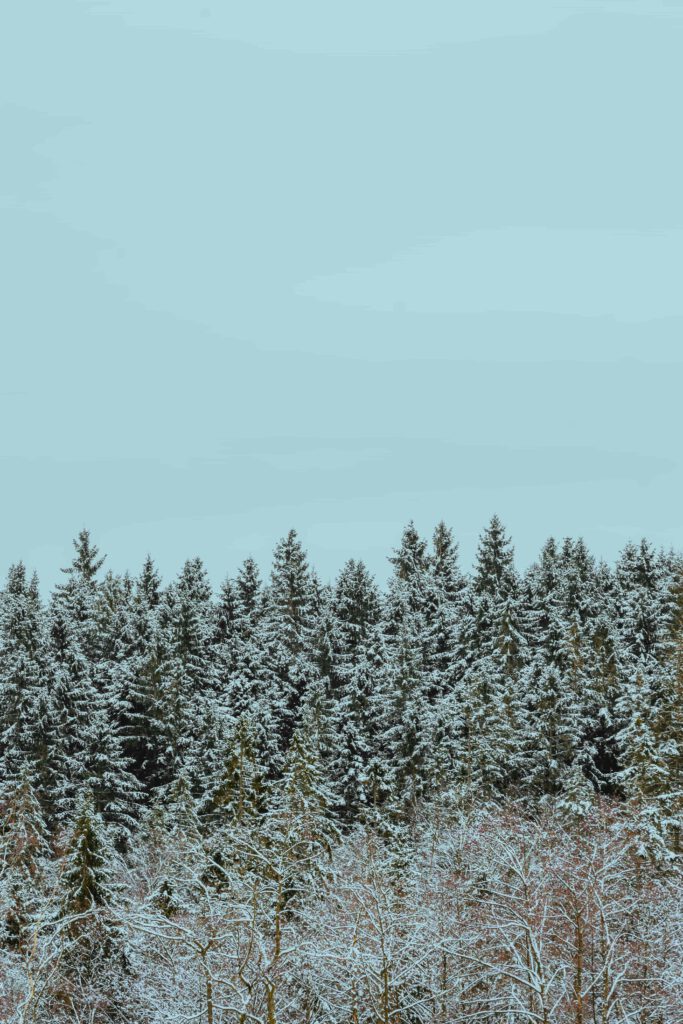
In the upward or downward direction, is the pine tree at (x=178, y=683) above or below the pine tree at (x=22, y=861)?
above

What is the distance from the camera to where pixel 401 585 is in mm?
76625

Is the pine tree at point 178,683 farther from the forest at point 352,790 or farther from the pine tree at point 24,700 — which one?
the pine tree at point 24,700

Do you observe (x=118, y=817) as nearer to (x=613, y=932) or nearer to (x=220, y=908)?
(x=220, y=908)

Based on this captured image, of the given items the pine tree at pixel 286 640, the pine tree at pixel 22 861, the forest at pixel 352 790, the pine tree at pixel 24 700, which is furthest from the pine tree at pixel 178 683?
the pine tree at pixel 22 861

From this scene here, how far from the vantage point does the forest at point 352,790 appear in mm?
33188

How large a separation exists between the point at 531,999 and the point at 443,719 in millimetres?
32035

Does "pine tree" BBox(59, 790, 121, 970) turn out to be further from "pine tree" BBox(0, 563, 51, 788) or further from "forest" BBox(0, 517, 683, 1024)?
"pine tree" BBox(0, 563, 51, 788)

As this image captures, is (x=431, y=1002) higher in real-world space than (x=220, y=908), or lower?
lower

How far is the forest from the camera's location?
33188 millimetres

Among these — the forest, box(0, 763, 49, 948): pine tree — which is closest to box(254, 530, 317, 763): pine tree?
the forest

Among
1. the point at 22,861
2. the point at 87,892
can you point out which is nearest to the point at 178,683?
the point at 22,861

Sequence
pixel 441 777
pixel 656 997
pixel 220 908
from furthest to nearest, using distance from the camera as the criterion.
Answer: pixel 441 777 → pixel 220 908 → pixel 656 997

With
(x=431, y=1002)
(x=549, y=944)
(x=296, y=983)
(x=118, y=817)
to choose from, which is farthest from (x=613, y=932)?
(x=118, y=817)

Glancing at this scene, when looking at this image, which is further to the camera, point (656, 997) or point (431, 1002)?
point (431, 1002)
